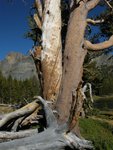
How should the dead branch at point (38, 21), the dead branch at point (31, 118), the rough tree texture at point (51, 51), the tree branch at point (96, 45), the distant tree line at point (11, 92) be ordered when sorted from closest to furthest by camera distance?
the dead branch at point (31, 118), the rough tree texture at point (51, 51), the tree branch at point (96, 45), the dead branch at point (38, 21), the distant tree line at point (11, 92)

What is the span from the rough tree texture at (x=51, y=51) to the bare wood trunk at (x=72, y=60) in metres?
0.31

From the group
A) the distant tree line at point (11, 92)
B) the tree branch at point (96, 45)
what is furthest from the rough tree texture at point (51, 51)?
the distant tree line at point (11, 92)

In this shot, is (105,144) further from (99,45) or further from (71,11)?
(71,11)

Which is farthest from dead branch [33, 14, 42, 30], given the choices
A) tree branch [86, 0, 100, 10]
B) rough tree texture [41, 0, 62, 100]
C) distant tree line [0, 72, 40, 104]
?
distant tree line [0, 72, 40, 104]

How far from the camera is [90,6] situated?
35.0ft

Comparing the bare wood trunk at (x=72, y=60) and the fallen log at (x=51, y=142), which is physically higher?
the bare wood trunk at (x=72, y=60)

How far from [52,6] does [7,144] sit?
516cm

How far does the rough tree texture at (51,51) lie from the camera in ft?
32.8

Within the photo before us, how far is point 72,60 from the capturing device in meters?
9.89

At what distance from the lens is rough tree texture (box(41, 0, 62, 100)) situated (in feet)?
32.8

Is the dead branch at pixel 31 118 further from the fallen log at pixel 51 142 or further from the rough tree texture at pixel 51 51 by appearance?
the fallen log at pixel 51 142

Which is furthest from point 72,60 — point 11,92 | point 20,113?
point 11,92

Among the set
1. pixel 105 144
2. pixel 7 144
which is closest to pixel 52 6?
pixel 105 144

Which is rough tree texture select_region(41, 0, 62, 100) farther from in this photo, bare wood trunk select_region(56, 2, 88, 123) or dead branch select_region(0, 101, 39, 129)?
dead branch select_region(0, 101, 39, 129)
